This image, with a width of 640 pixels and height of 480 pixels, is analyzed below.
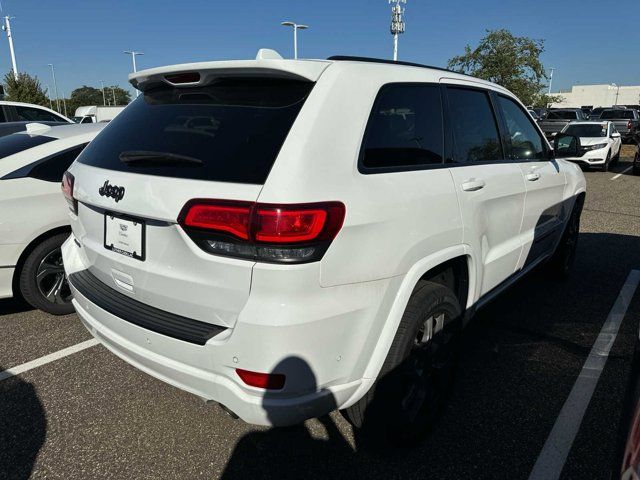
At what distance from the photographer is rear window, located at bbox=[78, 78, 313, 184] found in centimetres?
185

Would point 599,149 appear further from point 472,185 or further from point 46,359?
point 46,359

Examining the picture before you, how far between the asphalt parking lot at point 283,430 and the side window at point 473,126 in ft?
4.66

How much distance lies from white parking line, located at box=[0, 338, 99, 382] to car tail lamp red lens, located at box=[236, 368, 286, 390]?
2.16 m

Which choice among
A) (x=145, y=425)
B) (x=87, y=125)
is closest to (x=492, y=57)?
(x=87, y=125)

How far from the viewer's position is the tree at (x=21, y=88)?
33156 mm

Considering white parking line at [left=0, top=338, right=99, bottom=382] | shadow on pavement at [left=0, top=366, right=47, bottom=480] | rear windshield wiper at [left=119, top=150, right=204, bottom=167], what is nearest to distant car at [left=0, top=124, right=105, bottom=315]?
white parking line at [left=0, top=338, right=99, bottom=382]

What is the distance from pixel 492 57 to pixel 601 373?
1287 inches

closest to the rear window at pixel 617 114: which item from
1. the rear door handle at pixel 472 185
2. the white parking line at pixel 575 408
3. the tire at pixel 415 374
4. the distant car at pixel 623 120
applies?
the distant car at pixel 623 120

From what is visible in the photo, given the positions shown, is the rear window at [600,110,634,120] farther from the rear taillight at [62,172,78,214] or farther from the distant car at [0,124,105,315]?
the rear taillight at [62,172,78,214]

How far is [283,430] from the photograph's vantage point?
8.45 feet

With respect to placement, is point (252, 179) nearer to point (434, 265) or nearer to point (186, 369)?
point (186, 369)

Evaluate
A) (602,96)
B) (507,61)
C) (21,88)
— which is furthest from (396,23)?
(602,96)

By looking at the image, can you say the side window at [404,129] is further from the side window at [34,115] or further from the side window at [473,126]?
the side window at [34,115]

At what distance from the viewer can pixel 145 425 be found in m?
2.60
